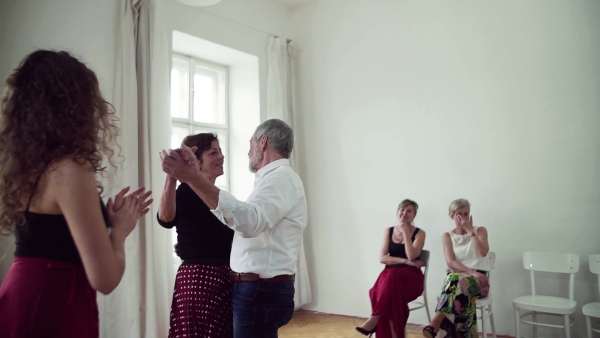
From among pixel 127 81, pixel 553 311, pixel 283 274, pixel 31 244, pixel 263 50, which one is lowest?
pixel 553 311

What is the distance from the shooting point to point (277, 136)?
1931mm

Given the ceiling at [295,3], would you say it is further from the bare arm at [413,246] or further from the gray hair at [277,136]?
the gray hair at [277,136]

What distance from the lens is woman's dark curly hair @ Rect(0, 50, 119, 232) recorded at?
3.39 feet

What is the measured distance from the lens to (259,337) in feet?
5.56

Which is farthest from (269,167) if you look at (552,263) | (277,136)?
(552,263)

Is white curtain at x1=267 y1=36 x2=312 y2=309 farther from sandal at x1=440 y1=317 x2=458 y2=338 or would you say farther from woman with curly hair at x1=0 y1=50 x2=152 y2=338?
woman with curly hair at x1=0 y1=50 x2=152 y2=338

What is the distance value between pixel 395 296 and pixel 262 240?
2077mm

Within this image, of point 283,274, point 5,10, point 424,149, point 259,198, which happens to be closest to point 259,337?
point 283,274

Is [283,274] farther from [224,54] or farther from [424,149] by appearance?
[224,54]

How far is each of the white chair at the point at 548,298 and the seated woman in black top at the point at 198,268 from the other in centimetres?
247

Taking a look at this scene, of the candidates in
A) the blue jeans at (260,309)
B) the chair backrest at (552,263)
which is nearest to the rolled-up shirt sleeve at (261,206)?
the blue jeans at (260,309)

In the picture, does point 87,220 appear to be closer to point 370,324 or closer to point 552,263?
point 370,324

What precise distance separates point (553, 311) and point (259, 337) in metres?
2.47

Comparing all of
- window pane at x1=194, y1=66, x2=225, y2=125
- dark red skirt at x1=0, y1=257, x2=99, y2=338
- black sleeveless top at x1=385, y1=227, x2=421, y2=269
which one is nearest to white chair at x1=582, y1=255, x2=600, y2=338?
black sleeveless top at x1=385, y1=227, x2=421, y2=269
